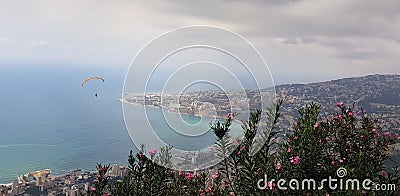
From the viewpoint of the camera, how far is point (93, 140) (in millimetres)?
27453

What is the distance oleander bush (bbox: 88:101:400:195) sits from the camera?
2.42 meters

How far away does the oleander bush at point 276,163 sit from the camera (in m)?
2.42

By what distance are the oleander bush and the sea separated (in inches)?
12.1

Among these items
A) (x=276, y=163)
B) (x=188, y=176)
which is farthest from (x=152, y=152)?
(x=276, y=163)

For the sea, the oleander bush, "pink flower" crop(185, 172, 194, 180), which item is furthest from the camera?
the sea

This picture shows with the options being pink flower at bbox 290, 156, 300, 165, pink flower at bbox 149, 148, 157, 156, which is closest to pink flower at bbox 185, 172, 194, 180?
pink flower at bbox 149, 148, 157, 156

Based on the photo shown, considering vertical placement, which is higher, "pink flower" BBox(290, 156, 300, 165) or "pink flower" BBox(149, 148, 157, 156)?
"pink flower" BBox(149, 148, 157, 156)

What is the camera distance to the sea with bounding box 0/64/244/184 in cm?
2012

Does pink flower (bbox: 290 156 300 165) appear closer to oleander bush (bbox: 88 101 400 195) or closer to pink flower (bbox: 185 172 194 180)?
oleander bush (bbox: 88 101 400 195)

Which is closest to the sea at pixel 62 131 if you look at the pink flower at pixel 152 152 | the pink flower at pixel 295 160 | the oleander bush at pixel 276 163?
the pink flower at pixel 152 152

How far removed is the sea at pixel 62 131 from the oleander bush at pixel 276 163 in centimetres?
31

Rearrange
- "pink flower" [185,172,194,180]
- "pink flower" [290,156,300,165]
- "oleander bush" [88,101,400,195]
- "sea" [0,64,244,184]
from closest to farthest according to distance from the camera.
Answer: "oleander bush" [88,101,400,195] < "pink flower" [290,156,300,165] < "pink flower" [185,172,194,180] < "sea" [0,64,244,184]

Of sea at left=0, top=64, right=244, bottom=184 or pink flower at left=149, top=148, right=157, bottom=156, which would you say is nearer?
pink flower at left=149, top=148, right=157, bottom=156

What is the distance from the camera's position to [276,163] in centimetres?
286
